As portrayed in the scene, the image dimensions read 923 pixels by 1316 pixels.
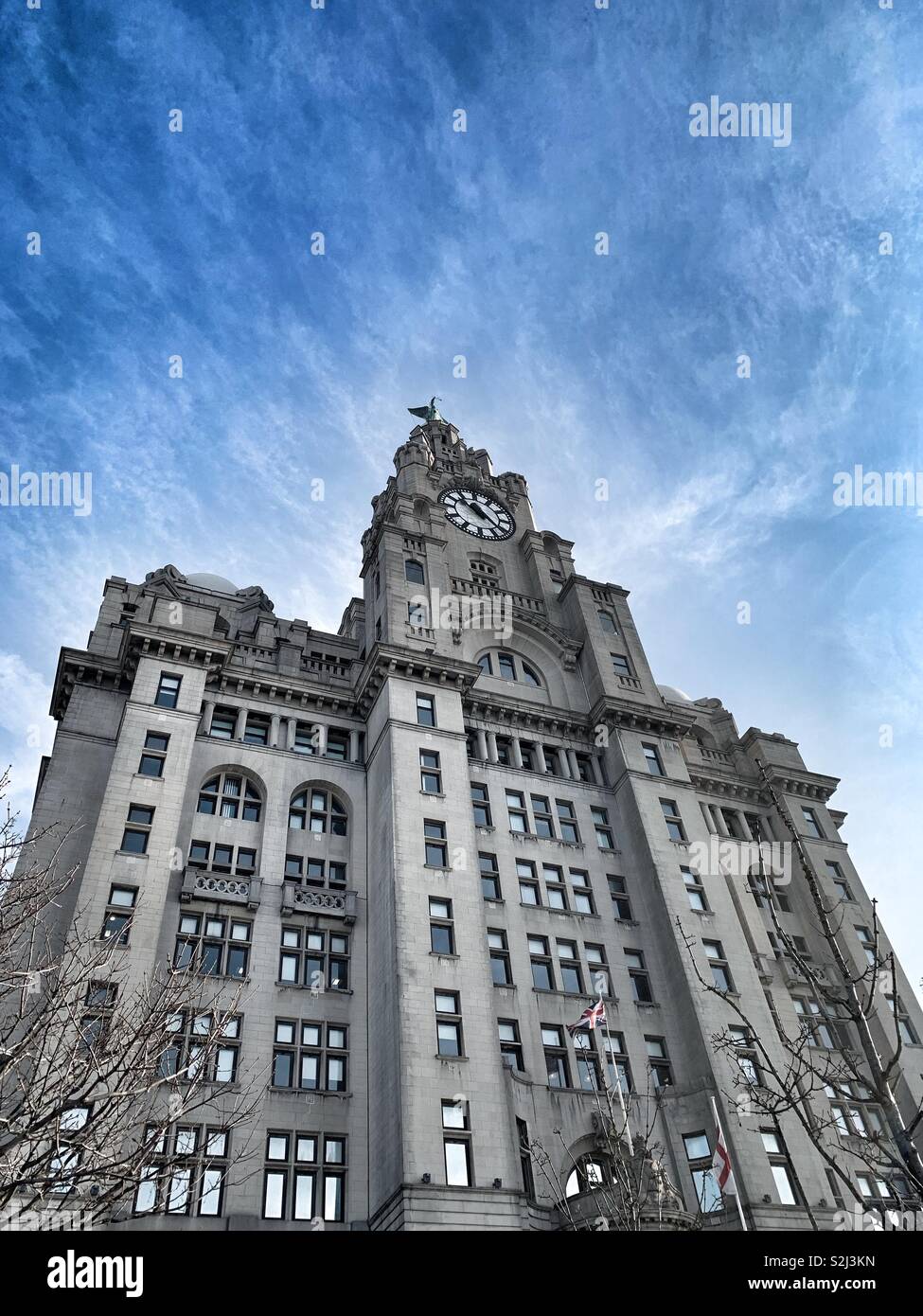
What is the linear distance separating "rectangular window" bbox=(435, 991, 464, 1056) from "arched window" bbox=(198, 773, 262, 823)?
1274 cm

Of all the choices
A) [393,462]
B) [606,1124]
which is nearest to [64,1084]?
[606,1124]

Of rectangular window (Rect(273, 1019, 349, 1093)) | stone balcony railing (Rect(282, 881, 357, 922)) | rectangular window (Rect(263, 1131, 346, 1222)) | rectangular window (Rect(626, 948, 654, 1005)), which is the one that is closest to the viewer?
rectangular window (Rect(263, 1131, 346, 1222))

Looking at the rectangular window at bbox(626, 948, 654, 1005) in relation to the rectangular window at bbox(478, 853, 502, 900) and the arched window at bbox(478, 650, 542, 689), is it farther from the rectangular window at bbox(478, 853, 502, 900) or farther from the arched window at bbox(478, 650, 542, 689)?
the arched window at bbox(478, 650, 542, 689)

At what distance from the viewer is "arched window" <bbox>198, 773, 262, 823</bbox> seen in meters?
43.0

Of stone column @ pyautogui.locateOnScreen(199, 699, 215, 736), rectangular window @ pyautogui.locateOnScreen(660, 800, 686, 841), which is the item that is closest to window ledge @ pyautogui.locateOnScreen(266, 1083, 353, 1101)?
stone column @ pyautogui.locateOnScreen(199, 699, 215, 736)

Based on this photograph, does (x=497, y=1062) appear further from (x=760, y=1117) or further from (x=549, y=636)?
(x=549, y=636)

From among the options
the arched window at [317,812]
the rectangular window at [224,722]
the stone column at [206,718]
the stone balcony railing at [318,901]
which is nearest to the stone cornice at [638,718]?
the arched window at [317,812]

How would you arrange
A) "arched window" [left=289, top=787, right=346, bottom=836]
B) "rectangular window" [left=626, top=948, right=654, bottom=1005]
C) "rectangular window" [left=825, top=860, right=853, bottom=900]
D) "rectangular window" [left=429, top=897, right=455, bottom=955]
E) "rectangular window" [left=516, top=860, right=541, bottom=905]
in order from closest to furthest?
"rectangular window" [left=429, top=897, right=455, bottom=955] < "rectangular window" [left=626, top=948, right=654, bottom=1005] < "rectangular window" [left=516, top=860, right=541, bottom=905] < "arched window" [left=289, top=787, right=346, bottom=836] < "rectangular window" [left=825, top=860, right=853, bottom=900]

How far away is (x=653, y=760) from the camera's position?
176 ft

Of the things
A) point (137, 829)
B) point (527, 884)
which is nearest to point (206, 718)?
point (137, 829)

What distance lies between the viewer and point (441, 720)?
48.0m
